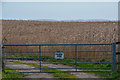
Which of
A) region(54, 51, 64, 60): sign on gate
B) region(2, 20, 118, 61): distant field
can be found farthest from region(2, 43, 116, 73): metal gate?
region(2, 20, 118, 61): distant field

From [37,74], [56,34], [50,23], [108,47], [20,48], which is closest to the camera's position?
[37,74]

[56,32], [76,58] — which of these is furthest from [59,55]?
[56,32]

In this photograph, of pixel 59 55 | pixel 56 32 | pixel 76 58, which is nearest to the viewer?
pixel 76 58

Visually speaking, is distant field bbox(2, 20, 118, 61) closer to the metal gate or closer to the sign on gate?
the metal gate

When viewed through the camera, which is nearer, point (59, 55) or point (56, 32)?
point (59, 55)

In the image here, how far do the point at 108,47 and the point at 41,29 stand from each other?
502 centimetres

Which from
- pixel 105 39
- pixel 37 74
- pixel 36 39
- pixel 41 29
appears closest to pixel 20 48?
pixel 36 39

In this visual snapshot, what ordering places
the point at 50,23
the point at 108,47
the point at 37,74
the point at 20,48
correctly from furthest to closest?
the point at 50,23 < the point at 20,48 < the point at 108,47 < the point at 37,74

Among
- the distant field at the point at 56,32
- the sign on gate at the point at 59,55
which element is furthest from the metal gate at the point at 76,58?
the distant field at the point at 56,32

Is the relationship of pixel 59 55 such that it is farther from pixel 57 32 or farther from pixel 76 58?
pixel 57 32

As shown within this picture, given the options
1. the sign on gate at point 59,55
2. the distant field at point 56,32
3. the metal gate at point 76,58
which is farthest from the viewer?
the distant field at point 56,32

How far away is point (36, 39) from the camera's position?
544 inches

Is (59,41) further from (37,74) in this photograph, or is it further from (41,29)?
(37,74)

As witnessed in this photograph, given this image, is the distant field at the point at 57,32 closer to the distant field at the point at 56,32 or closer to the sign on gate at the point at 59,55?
the distant field at the point at 56,32
